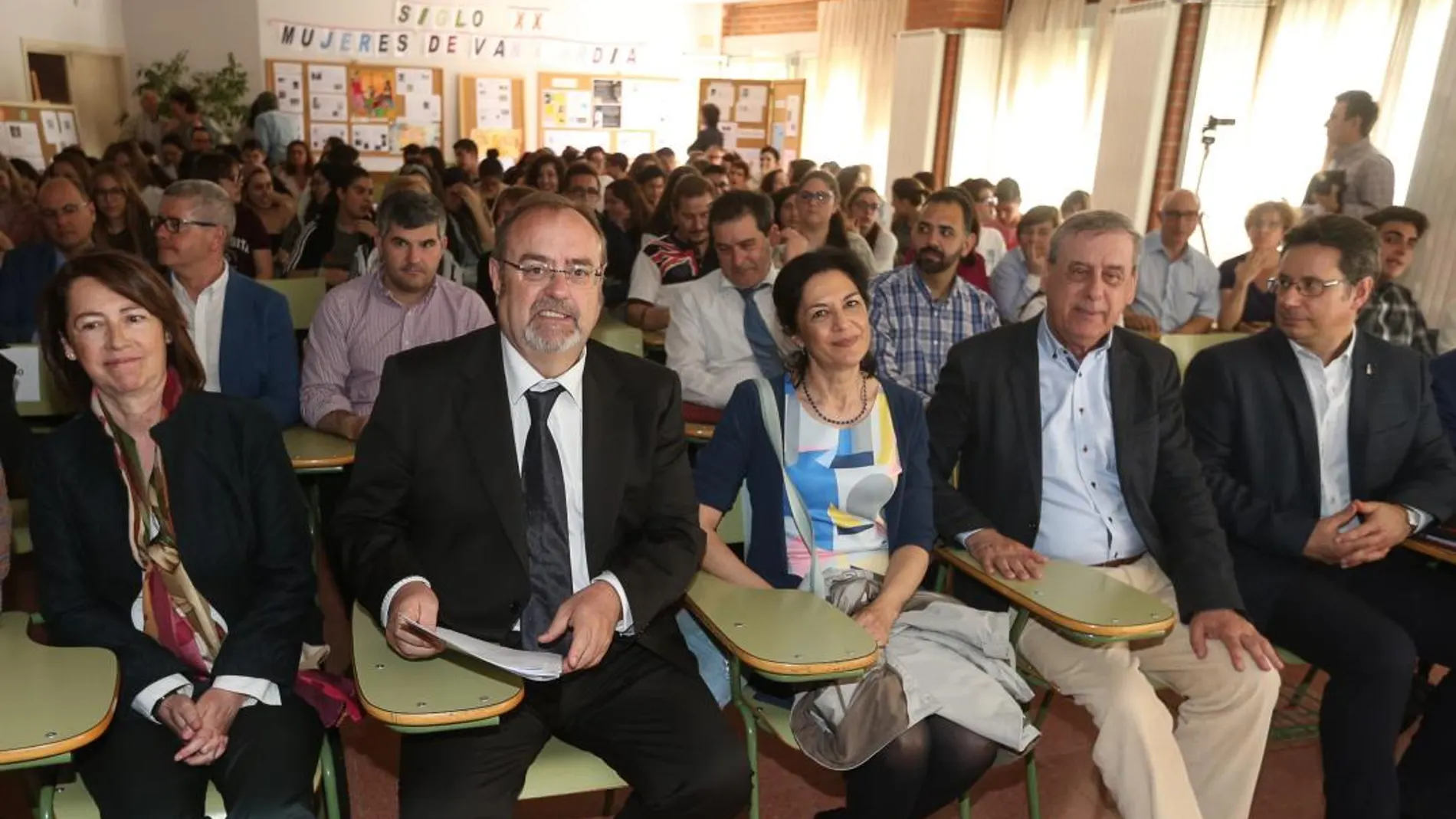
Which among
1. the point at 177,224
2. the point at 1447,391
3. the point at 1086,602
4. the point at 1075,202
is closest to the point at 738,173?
the point at 1075,202

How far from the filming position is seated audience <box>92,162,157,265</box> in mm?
4312

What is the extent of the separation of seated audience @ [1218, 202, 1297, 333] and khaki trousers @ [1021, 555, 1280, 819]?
3321mm

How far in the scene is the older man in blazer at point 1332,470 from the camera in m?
2.46

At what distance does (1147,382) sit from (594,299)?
1.36 m

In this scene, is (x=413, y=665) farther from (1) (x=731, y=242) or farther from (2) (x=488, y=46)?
(2) (x=488, y=46)

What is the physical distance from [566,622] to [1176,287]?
4385mm

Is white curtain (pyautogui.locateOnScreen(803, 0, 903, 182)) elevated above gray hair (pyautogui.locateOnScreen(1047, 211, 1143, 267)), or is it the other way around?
white curtain (pyautogui.locateOnScreen(803, 0, 903, 182))

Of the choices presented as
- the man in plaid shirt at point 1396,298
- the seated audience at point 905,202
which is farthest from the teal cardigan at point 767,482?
the seated audience at point 905,202

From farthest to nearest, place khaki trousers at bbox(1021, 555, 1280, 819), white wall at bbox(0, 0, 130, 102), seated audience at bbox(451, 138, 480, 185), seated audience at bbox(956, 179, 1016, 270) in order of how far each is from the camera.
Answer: white wall at bbox(0, 0, 130, 102) → seated audience at bbox(451, 138, 480, 185) → seated audience at bbox(956, 179, 1016, 270) → khaki trousers at bbox(1021, 555, 1280, 819)

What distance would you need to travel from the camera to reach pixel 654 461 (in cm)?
205

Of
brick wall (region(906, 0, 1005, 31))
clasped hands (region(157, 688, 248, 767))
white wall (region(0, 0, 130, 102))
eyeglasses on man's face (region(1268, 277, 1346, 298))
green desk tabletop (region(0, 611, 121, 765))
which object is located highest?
brick wall (region(906, 0, 1005, 31))

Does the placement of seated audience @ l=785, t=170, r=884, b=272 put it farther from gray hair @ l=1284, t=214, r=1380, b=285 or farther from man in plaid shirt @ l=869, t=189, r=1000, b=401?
gray hair @ l=1284, t=214, r=1380, b=285

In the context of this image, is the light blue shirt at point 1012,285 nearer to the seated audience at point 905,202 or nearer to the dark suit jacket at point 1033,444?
the seated audience at point 905,202

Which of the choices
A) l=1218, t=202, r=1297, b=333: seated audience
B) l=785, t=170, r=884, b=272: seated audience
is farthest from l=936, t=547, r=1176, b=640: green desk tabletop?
l=1218, t=202, r=1297, b=333: seated audience
